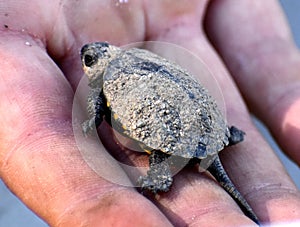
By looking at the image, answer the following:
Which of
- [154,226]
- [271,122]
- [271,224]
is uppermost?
[154,226]

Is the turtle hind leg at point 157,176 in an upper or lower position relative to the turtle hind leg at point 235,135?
upper

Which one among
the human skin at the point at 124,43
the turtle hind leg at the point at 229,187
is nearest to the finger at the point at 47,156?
the human skin at the point at 124,43

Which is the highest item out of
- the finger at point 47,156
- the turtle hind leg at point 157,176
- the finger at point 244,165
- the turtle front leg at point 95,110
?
the finger at point 47,156

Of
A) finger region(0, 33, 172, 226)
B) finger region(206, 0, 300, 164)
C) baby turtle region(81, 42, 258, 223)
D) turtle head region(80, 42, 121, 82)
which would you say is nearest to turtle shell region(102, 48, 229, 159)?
baby turtle region(81, 42, 258, 223)

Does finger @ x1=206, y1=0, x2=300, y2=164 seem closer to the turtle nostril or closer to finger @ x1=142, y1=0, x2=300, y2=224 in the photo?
finger @ x1=142, y1=0, x2=300, y2=224

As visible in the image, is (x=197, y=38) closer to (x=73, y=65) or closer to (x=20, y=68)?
(x=73, y=65)

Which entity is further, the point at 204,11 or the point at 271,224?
the point at 204,11

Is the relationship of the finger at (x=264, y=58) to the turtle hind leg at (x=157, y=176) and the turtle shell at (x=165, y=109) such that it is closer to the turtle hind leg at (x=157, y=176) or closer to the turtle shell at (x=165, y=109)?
the turtle shell at (x=165, y=109)

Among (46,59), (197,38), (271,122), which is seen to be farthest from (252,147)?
(46,59)

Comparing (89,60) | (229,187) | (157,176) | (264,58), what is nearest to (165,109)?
(157,176)
